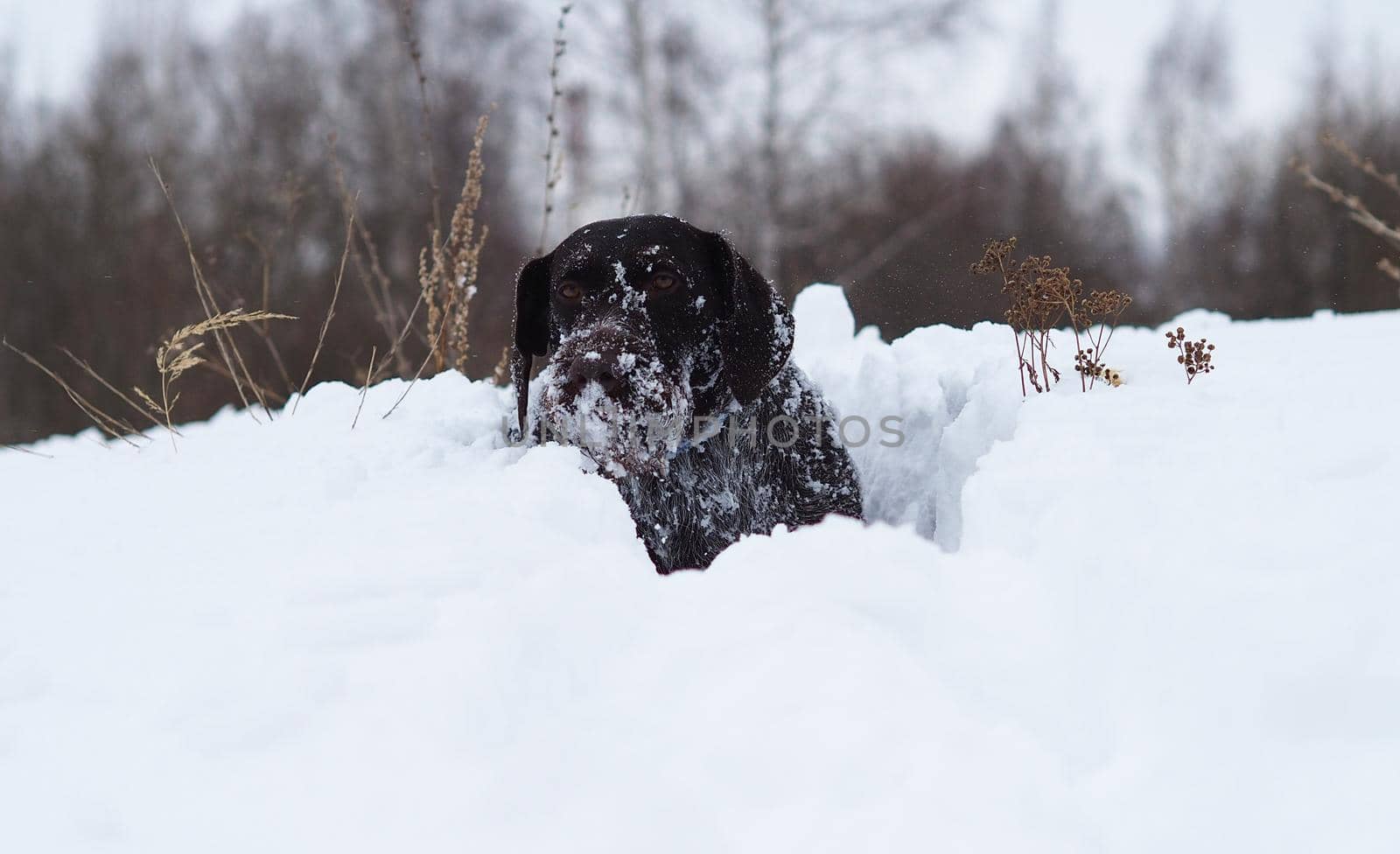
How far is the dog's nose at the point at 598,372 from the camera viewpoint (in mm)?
2791

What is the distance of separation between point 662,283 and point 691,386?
0.38 meters

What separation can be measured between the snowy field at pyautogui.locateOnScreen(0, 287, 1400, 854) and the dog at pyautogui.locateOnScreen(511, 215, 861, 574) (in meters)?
0.92

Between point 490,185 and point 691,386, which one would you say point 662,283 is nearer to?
point 691,386

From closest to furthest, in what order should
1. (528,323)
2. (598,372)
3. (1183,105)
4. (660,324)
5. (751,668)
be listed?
(751,668) < (598,372) < (660,324) < (528,323) < (1183,105)

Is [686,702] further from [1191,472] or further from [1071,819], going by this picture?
[1191,472]

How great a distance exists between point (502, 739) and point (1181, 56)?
22459 millimetres

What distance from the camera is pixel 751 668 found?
1444mm

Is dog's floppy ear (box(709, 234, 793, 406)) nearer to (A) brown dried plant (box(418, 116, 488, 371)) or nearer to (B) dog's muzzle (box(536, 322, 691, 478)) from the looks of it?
(B) dog's muzzle (box(536, 322, 691, 478))

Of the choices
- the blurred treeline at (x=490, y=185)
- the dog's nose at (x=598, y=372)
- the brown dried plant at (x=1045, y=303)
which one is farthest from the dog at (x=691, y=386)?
the blurred treeline at (x=490, y=185)

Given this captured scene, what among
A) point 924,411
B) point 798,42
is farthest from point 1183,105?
point 924,411

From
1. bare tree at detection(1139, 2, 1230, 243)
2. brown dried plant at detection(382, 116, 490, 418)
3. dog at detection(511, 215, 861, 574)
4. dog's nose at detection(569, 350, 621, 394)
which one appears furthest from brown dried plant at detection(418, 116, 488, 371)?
bare tree at detection(1139, 2, 1230, 243)

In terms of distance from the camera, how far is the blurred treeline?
1125cm

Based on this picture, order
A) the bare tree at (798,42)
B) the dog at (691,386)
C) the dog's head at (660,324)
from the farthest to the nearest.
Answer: the bare tree at (798,42) → the dog at (691,386) → the dog's head at (660,324)

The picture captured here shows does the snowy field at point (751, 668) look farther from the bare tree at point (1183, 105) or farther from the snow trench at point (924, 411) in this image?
the bare tree at point (1183, 105)
